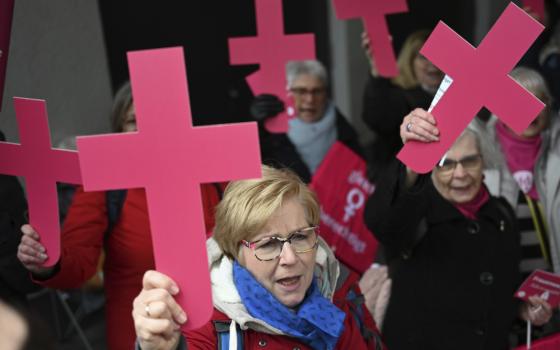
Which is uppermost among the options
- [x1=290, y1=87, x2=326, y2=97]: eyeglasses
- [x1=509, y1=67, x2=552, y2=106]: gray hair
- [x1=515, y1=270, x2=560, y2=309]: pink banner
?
[x1=509, y1=67, x2=552, y2=106]: gray hair

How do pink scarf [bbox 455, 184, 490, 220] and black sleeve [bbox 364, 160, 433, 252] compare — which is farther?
pink scarf [bbox 455, 184, 490, 220]

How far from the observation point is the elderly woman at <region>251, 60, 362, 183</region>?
315 cm

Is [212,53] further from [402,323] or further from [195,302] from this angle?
[195,302]

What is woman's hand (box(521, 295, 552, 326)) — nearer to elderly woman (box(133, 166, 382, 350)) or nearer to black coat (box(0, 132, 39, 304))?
elderly woman (box(133, 166, 382, 350))

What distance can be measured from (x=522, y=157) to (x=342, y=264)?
1.21m

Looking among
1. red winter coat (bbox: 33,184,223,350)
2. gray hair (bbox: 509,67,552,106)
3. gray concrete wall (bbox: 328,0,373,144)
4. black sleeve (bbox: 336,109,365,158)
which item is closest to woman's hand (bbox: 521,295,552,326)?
gray hair (bbox: 509,67,552,106)

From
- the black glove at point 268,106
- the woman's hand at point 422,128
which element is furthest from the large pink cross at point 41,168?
the black glove at point 268,106

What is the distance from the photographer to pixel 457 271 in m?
2.11

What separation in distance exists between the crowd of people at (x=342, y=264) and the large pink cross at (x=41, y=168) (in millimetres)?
37

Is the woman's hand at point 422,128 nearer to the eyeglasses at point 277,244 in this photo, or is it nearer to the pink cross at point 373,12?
the eyeglasses at point 277,244

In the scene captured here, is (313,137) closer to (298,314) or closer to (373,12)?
(373,12)

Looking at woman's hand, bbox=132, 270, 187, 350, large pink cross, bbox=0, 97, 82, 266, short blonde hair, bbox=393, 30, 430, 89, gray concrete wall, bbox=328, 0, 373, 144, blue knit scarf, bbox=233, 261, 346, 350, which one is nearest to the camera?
woman's hand, bbox=132, 270, 187, 350

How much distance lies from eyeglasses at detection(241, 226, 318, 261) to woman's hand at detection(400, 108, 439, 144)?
Answer: 336mm

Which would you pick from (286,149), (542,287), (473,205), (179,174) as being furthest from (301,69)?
(179,174)
